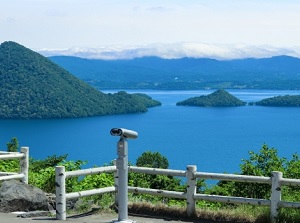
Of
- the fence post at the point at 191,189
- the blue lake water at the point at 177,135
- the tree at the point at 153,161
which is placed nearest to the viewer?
the fence post at the point at 191,189

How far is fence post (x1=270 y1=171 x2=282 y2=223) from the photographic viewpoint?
356 inches

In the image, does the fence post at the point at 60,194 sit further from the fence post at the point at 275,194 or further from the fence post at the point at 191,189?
the fence post at the point at 275,194

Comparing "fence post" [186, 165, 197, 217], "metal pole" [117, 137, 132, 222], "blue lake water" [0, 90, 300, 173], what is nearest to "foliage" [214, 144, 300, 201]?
"fence post" [186, 165, 197, 217]

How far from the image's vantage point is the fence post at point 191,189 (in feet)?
32.1

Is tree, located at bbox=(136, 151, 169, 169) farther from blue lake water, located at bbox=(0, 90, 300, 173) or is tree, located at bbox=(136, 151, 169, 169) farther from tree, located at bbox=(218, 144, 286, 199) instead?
tree, located at bbox=(218, 144, 286, 199)

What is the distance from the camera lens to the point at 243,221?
955 cm

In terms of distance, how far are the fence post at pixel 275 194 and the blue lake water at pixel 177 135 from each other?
2590 inches

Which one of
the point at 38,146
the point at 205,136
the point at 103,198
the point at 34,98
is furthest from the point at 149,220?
the point at 34,98

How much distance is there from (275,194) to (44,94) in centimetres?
17188

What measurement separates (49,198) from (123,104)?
180 metres

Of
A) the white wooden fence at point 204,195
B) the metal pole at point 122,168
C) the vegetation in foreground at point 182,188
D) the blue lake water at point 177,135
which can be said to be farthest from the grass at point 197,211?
the blue lake water at point 177,135

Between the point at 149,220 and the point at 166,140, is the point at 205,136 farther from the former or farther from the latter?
the point at 149,220

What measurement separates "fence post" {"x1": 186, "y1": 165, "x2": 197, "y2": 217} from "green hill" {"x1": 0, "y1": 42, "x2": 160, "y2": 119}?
518ft

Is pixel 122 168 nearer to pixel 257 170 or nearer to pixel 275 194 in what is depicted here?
pixel 275 194
